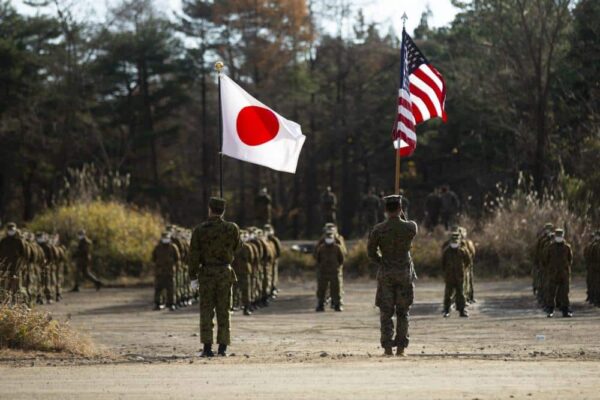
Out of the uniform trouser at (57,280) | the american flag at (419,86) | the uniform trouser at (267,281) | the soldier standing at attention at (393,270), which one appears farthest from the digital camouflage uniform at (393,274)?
the uniform trouser at (57,280)

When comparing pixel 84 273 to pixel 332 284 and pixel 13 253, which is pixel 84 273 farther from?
pixel 332 284

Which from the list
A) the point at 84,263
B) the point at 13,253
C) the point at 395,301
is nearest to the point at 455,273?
the point at 395,301

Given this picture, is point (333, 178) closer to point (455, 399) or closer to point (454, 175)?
point (454, 175)

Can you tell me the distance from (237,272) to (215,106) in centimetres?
3958

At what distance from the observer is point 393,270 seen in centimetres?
1709

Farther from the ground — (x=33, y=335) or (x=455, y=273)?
(x=455, y=273)

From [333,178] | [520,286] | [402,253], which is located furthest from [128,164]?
[402,253]

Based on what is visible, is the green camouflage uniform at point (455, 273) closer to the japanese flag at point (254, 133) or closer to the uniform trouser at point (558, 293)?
the uniform trouser at point (558, 293)

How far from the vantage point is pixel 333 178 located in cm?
6956

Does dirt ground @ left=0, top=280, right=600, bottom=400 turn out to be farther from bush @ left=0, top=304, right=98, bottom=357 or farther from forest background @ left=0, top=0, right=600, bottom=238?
forest background @ left=0, top=0, right=600, bottom=238

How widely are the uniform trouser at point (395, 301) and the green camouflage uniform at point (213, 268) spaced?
209 cm

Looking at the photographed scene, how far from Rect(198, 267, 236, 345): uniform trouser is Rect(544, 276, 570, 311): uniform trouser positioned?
1028cm

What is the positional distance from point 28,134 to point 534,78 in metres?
25.6

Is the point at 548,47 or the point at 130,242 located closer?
the point at 130,242
